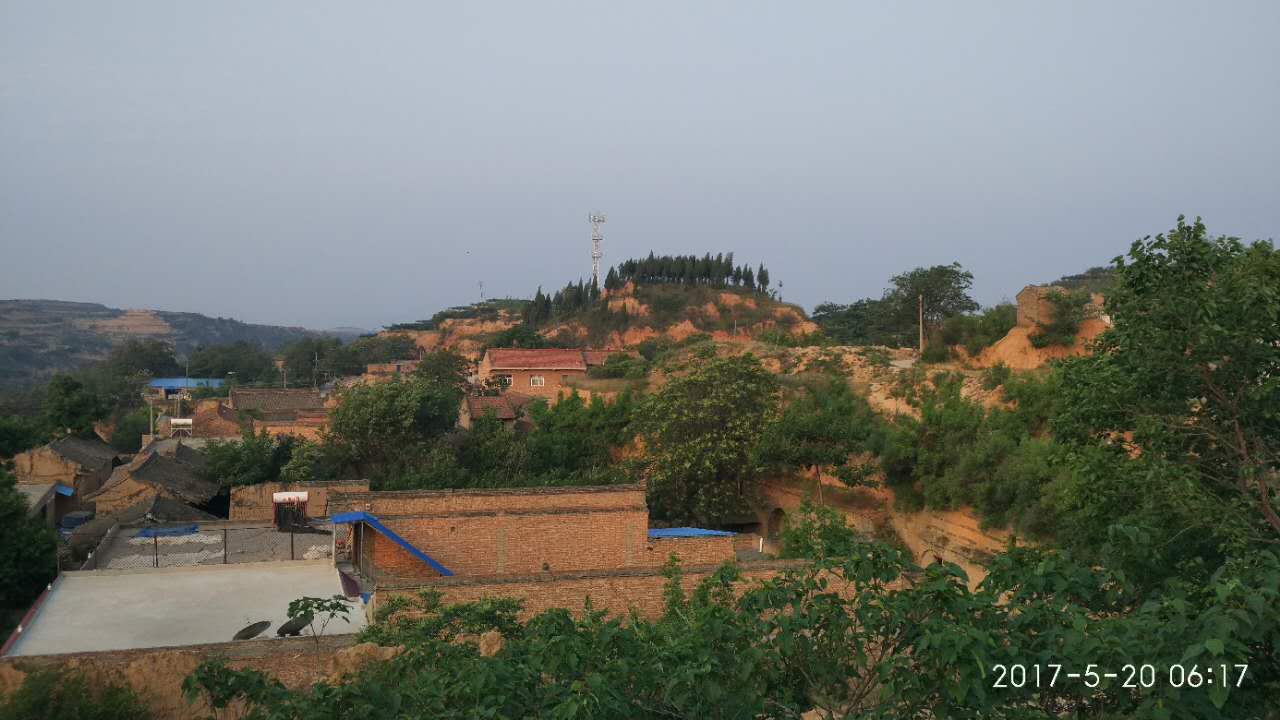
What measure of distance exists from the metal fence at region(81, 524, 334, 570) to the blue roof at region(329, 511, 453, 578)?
191 centimetres

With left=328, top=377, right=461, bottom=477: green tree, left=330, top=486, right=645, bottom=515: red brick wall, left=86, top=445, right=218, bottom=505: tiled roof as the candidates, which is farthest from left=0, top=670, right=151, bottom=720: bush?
left=328, top=377, right=461, bottom=477: green tree

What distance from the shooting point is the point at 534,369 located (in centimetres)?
4438

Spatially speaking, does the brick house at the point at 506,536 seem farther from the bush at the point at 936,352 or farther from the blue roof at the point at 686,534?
the bush at the point at 936,352

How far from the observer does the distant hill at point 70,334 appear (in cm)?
10838

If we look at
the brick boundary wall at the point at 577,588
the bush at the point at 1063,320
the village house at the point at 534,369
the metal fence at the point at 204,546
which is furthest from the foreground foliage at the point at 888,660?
the village house at the point at 534,369

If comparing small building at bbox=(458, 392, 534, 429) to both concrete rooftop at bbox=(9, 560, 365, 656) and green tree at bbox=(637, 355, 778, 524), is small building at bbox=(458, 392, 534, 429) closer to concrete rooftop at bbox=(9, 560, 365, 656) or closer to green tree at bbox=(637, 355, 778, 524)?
green tree at bbox=(637, 355, 778, 524)

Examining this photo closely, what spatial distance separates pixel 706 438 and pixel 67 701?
1564 cm

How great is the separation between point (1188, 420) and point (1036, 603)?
4.45m

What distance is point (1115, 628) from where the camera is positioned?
455cm

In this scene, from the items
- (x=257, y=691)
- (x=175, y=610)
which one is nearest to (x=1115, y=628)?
(x=257, y=691)

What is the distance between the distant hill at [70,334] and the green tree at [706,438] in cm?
9747

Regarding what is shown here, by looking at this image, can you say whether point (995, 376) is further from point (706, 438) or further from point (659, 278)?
point (659, 278)

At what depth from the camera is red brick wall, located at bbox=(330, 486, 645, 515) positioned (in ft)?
43.2

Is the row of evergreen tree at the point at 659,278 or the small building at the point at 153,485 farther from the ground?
the row of evergreen tree at the point at 659,278
